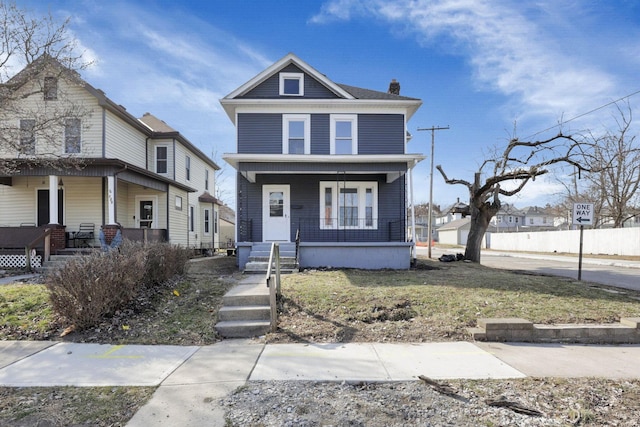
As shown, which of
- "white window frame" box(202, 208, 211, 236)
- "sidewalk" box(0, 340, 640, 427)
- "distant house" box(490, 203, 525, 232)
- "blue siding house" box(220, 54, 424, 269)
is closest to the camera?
"sidewalk" box(0, 340, 640, 427)

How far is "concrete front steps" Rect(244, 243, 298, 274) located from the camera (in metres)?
10.9

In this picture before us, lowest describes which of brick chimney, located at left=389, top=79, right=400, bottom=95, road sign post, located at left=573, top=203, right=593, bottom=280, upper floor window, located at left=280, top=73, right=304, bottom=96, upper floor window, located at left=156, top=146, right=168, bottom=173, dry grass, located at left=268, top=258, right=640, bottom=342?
dry grass, located at left=268, top=258, right=640, bottom=342

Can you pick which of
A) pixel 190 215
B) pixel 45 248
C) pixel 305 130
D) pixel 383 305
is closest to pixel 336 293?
pixel 383 305

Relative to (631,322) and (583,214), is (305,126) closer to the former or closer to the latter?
(583,214)

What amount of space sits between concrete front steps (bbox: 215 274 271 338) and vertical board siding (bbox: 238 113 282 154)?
7792 mm

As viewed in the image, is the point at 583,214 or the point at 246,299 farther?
the point at 583,214

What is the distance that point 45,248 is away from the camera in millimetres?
11875

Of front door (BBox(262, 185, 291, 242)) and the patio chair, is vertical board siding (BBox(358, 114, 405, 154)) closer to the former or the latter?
front door (BBox(262, 185, 291, 242))

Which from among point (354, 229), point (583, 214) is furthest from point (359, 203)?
point (583, 214)

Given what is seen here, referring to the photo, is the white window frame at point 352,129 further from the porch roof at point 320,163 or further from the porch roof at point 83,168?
the porch roof at point 83,168

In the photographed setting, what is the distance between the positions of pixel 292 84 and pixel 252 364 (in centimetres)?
1216

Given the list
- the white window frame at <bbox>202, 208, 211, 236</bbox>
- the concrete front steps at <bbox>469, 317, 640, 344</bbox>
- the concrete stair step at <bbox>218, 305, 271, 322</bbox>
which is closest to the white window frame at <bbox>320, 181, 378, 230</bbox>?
the concrete stair step at <bbox>218, 305, 271, 322</bbox>

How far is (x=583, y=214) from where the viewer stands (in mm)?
10461

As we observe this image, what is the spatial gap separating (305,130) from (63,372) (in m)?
11.3
